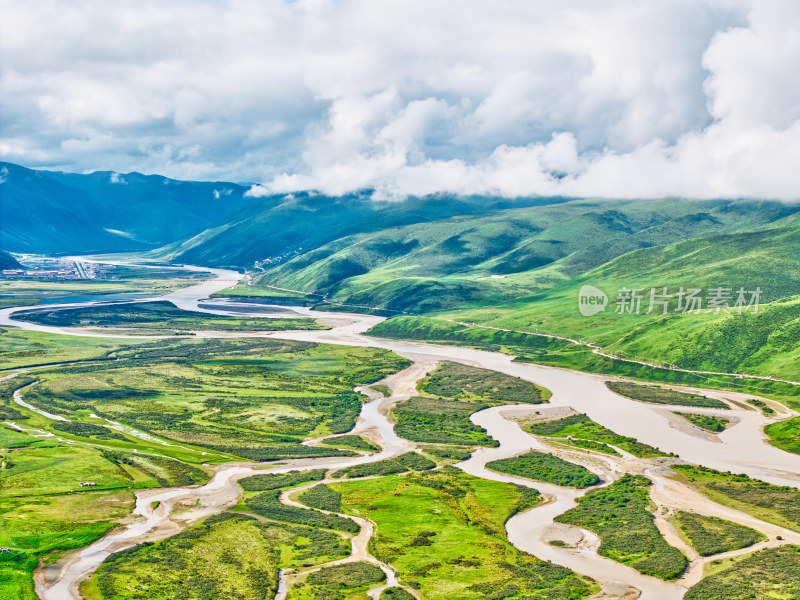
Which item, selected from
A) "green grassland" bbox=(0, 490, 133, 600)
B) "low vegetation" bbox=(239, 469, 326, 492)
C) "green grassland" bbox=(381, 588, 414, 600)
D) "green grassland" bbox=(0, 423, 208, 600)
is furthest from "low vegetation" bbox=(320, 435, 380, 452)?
"green grassland" bbox=(381, 588, 414, 600)

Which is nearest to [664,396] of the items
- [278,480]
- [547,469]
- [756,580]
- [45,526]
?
[547,469]

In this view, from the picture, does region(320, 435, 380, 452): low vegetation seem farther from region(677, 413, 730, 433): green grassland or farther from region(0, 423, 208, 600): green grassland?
region(677, 413, 730, 433): green grassland

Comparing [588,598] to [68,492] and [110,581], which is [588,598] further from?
[68,492]

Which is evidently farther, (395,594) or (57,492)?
(57,492)

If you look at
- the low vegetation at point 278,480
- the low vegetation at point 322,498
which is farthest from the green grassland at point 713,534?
the low vegetation at point 278,480

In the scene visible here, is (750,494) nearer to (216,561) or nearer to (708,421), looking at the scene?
(708,421)

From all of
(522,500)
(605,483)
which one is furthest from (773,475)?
(522,500)
